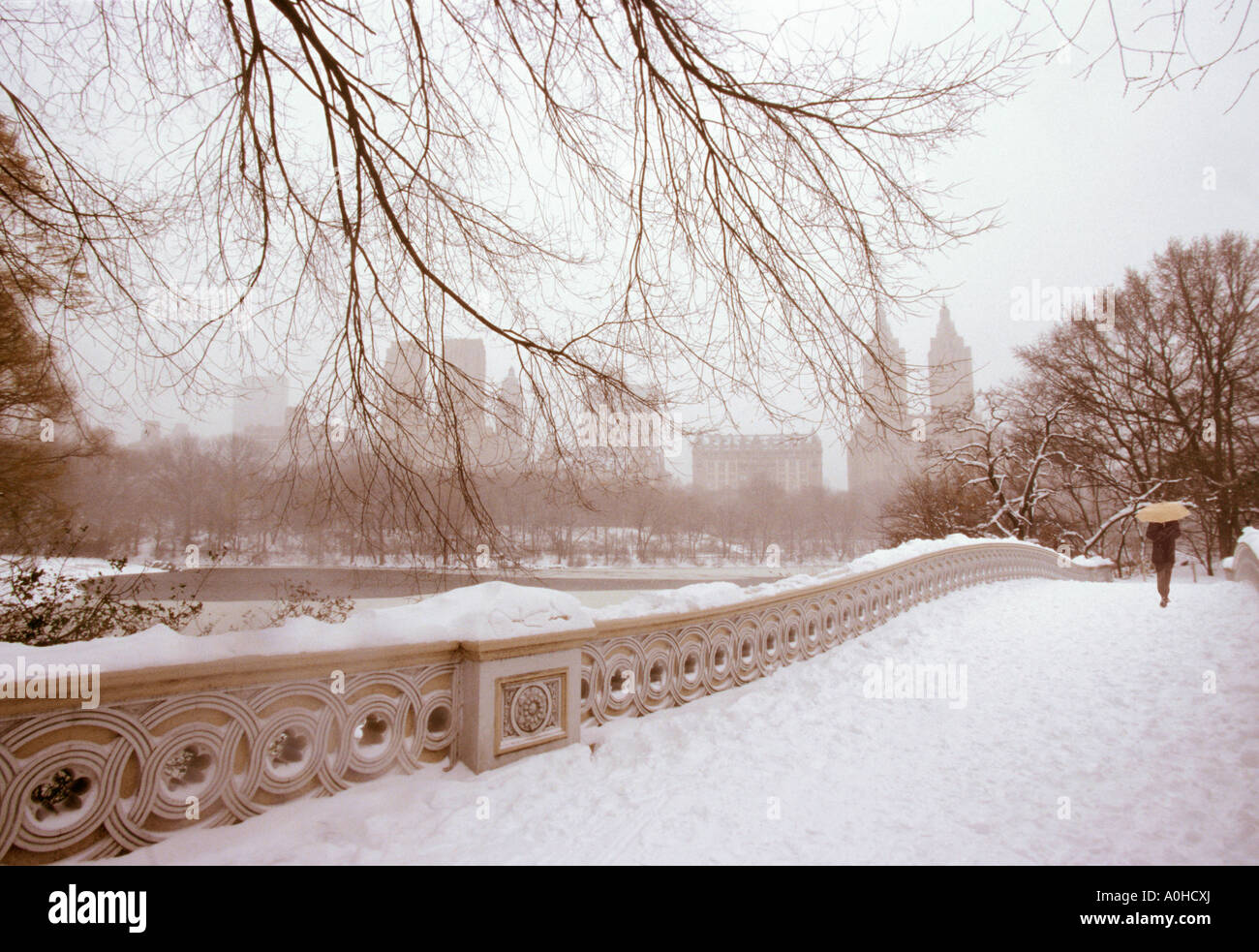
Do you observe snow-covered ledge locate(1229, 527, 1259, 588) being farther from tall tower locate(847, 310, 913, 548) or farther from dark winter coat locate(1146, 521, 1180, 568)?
tall tower locate(847, 310, 913, 548)

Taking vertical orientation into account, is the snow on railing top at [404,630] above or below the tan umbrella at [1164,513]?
below

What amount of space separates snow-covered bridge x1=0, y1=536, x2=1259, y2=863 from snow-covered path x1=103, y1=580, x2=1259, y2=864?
0.01 metres

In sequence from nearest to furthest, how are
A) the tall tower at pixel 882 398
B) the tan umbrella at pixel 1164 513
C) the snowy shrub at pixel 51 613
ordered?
1. the tall tower at pixel 882 398
2. the snowy shrub at pixel 51 613
3. the tan umbrella at pixel 1164 513

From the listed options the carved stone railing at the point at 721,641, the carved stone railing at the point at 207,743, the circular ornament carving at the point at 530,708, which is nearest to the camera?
the carved stone railing at the point at 207,743

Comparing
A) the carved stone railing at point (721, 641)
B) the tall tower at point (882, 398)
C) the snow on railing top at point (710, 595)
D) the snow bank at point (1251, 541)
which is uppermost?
the tall tower at point (882, 398)

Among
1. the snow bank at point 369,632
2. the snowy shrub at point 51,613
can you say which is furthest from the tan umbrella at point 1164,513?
the snowy shrub at point 51,613

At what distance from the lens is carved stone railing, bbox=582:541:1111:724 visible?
3979 mm

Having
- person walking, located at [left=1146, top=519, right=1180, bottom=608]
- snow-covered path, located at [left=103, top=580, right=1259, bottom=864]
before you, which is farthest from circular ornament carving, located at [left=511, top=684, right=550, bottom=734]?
person walking, located at [left=1146, top=519, right=1180, bottom=608]

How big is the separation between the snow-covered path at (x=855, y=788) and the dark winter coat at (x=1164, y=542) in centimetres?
449

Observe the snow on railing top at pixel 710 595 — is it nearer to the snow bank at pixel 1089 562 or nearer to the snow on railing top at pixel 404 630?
the snow on railing top at pixel 404 630

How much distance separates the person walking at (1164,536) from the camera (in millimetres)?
9031

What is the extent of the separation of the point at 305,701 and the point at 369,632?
399 mm
